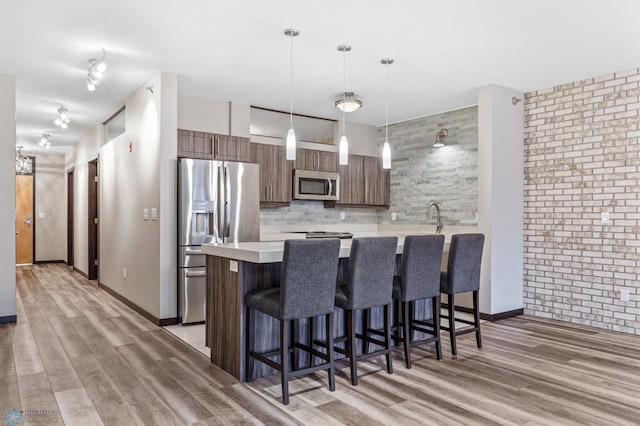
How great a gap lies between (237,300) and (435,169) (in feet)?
13.0

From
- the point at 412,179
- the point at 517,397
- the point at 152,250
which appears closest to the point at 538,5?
the point at 517,397

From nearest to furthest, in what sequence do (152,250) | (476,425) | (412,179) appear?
(476,425) → (152,250) → (412,179)

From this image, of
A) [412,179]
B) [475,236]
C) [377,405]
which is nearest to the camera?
[377,405]

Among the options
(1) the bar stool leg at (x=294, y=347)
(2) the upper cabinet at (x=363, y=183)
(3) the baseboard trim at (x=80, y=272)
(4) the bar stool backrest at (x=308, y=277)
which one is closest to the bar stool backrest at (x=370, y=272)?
(4) the bar stool backrest at (x=308, y=277)

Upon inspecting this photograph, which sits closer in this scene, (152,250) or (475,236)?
(475,236)

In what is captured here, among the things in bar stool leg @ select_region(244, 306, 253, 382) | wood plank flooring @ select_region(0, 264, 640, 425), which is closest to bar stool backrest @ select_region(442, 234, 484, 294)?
wood plank flooring @ select_region(0, 264, 640, 425)

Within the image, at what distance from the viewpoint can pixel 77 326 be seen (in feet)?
14.9

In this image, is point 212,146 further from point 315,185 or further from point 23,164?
point 23,164

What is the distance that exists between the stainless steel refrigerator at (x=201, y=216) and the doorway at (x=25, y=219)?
6736 millimetres

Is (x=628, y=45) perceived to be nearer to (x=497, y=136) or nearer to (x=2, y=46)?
(x=497, y=136)

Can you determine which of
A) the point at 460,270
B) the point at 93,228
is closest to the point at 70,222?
the point at 93,228

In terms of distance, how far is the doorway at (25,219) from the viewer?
9.51m

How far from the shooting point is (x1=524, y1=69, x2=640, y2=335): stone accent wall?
14.6 ft

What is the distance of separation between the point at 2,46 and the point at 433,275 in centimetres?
407
